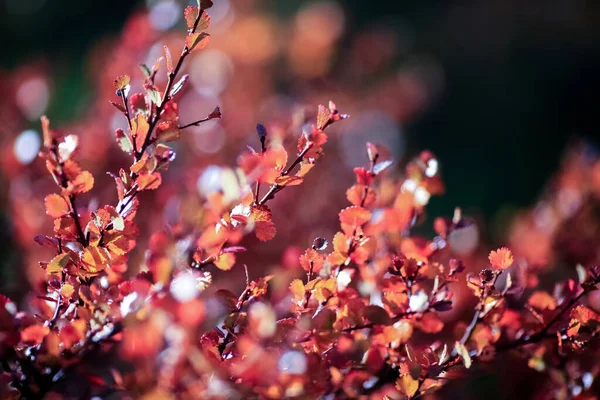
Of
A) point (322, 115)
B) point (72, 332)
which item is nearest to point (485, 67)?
point (322, 115)

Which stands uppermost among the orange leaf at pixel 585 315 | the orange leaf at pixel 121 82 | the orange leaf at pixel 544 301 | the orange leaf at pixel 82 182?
the orange leaf at pixel 121 82

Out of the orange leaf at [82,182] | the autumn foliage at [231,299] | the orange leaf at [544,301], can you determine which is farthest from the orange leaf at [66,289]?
the orange leaf at [544,301]

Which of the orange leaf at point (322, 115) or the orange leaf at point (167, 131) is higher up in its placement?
the orange leaf at point (167, 131)

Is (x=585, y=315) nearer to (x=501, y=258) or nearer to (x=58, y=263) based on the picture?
(x=501, y=258)

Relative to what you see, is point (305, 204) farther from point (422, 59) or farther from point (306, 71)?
point (422, 59)

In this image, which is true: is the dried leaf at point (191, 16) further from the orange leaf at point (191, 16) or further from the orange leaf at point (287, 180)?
the orange leaf at point (287, 180)

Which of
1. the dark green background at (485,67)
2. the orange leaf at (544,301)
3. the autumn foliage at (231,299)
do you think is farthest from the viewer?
the dark green background at (485,67)

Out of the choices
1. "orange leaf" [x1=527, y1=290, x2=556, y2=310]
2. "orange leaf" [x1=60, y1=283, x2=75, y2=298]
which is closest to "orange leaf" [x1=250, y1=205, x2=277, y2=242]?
"orange leaf" [x1=60, y1=283, x2=75, y2=298]

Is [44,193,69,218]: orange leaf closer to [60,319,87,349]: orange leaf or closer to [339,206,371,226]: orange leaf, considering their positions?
[60,319,87,349]: orange leaf
